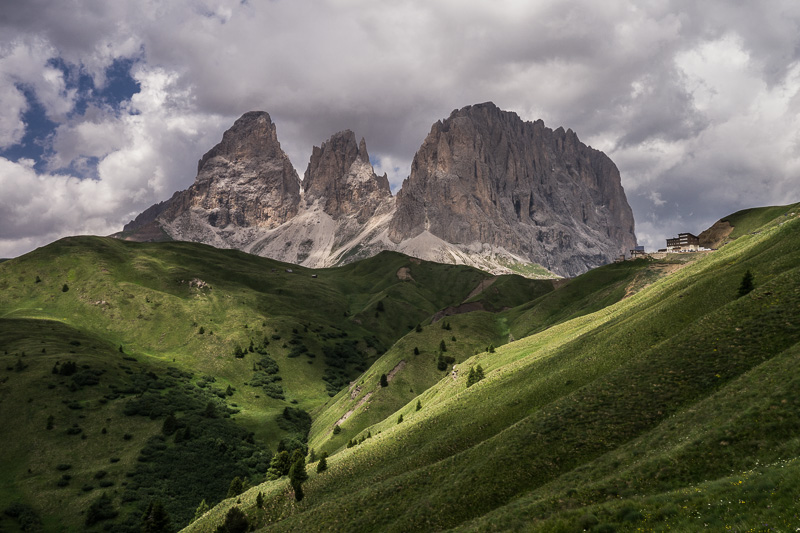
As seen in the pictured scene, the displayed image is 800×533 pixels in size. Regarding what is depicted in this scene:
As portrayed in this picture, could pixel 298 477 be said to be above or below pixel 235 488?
above

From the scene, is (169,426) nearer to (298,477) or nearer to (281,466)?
(281,466)

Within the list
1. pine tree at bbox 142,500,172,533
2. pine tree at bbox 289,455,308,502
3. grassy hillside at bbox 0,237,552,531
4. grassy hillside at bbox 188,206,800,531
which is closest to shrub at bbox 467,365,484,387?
grassy hillside at bbox 188,206,800,531

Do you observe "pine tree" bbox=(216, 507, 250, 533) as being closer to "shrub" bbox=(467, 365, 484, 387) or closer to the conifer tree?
the conifer tree

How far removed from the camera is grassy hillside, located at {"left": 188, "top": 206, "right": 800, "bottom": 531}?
20.7 m

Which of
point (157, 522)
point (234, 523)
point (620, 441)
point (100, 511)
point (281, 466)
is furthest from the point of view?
point (100, 511)

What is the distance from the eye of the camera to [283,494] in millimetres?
50875

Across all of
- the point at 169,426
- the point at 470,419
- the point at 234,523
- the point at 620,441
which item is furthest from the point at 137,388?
the point at 620,441

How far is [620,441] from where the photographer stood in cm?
3141

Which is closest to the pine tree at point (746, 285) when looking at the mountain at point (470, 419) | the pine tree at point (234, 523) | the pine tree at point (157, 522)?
the mountain at point (470, 419)

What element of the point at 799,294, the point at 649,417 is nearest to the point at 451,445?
the point at 649,417

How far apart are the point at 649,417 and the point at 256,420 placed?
115 metres

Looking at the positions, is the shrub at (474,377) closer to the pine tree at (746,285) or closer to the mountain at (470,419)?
the mountain at (470,419)

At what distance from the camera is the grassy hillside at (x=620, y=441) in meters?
20.7

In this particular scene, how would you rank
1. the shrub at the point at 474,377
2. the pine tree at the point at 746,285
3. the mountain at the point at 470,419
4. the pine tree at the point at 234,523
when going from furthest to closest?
the shrub at the point at 474,377, the pine tree at the point at 234,523, the pine tree at the point at 746,285, the mountain at the point at 470,419
